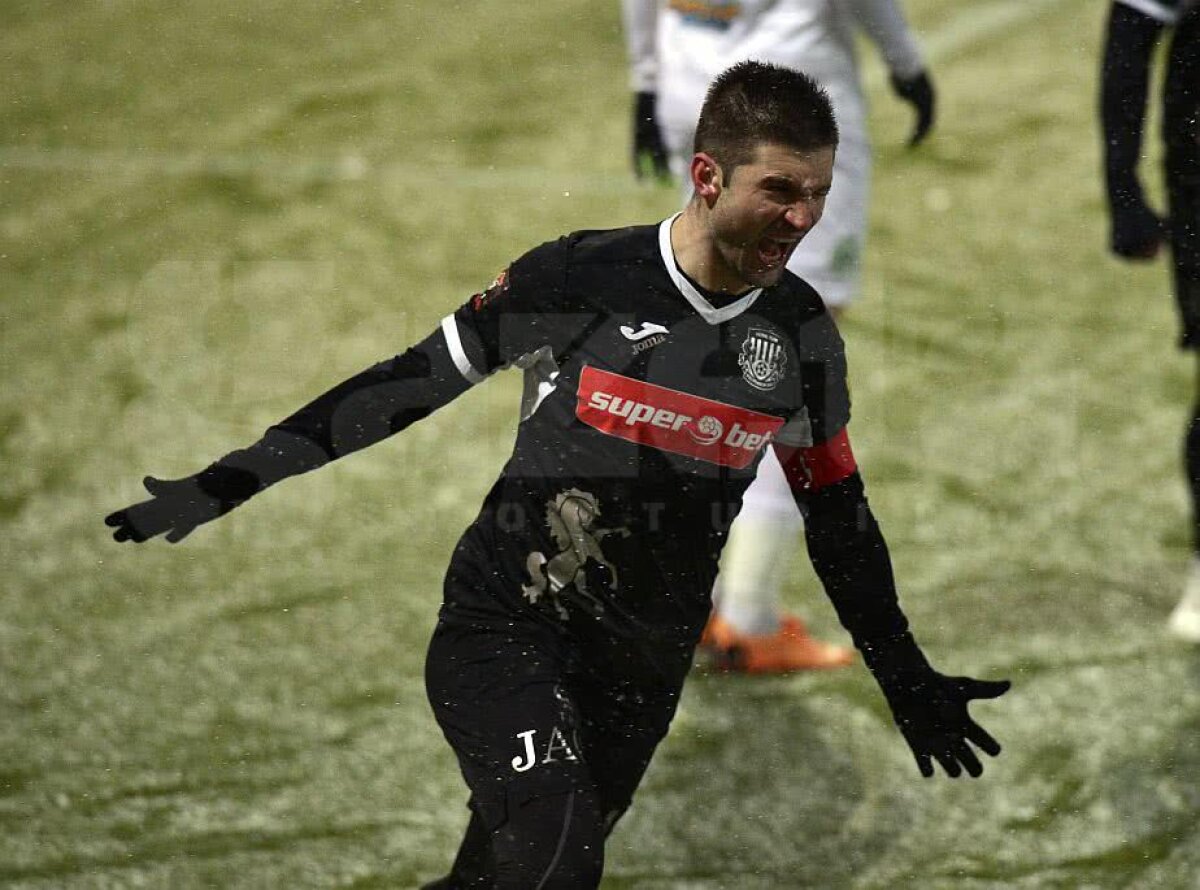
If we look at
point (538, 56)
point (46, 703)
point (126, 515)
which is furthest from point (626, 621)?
point (538, 56)

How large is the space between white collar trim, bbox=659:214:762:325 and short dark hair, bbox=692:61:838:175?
182 mm

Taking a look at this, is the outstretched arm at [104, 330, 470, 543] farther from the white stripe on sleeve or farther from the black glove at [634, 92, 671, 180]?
the black glove at [634, 92, 671, 180]

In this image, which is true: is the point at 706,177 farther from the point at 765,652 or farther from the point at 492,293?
the point at 765,652

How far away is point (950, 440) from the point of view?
6.12 m

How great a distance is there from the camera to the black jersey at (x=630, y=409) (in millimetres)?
3057

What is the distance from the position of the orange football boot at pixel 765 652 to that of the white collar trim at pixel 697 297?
6.20 feet

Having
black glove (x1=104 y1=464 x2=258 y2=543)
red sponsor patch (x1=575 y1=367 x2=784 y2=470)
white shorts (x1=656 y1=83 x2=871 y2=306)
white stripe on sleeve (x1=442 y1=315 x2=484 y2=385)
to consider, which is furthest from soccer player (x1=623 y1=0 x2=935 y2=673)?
black glove (x1=104 y1=464 x2=258 y2=543)

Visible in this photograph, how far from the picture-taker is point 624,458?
3.08 metres

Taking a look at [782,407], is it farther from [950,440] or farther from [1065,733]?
[950,440]

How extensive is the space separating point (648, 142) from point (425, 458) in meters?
1.57

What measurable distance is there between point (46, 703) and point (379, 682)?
2.97 ft

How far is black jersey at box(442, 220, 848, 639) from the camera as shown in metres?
3.06

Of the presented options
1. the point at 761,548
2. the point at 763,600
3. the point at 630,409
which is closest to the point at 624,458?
the point at 630,409

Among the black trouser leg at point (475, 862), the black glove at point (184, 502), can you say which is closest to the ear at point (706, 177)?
the black glove at point (184, 502)
